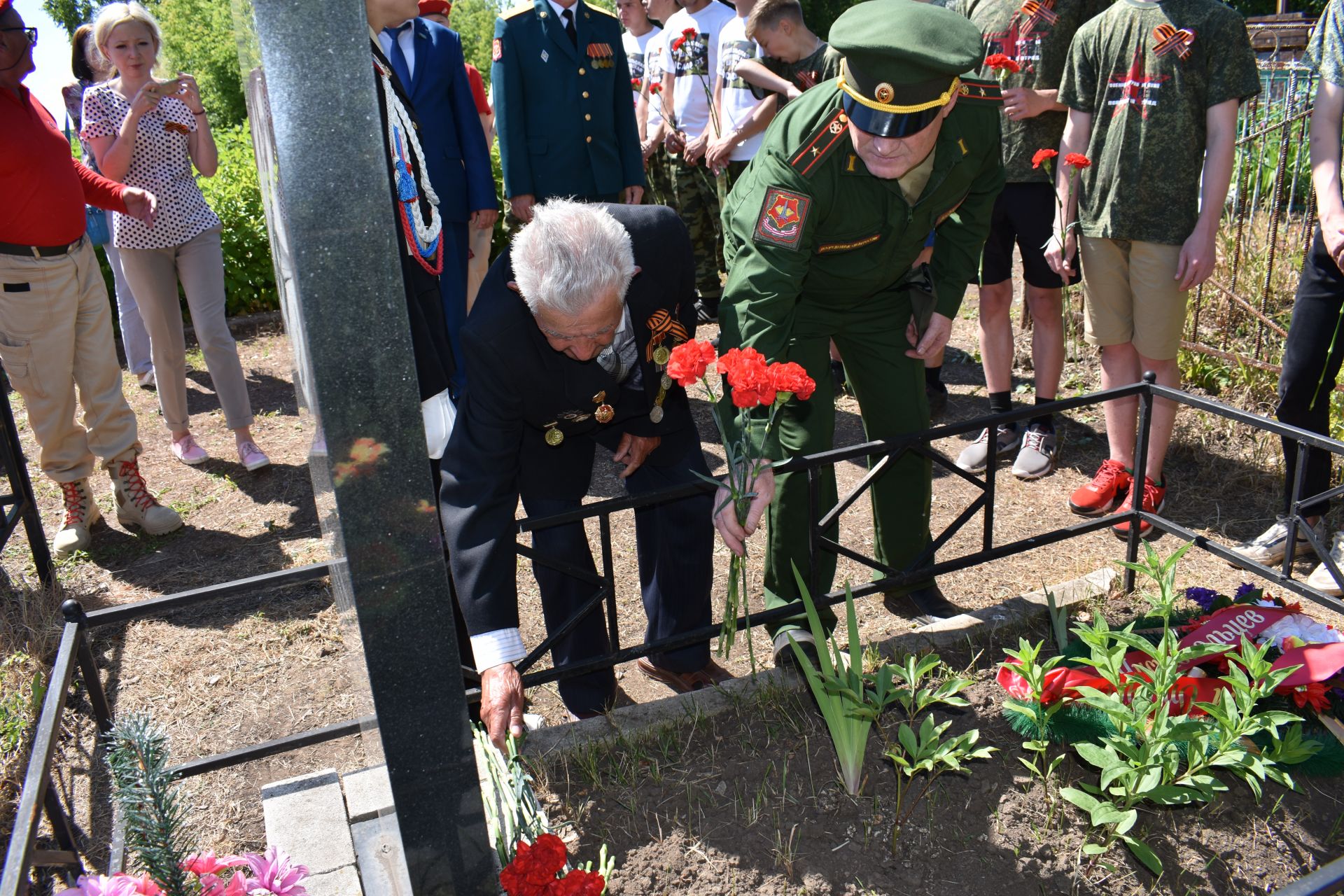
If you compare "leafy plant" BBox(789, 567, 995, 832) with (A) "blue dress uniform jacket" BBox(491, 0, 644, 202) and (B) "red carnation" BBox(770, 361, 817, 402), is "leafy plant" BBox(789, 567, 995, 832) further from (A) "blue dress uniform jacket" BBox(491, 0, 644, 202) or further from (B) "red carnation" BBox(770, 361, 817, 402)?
(A) "blue dress uniform jacket" BBox(491, 0, 644, 202)

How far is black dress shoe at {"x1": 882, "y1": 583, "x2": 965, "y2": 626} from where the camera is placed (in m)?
3.41

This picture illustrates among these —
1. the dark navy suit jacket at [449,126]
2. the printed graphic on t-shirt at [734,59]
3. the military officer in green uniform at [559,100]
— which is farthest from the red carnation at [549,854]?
the printed graphic on t-shirt at [734,59]

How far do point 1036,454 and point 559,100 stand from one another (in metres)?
2.85

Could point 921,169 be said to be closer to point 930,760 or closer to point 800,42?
point 930,760

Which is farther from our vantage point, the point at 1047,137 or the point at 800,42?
the point at 800,42

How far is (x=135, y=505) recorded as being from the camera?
178 inches

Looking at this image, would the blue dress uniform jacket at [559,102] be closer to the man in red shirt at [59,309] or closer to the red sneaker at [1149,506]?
the man in red shirt at [59,309]

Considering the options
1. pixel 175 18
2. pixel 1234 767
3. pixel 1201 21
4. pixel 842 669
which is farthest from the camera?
pixel 175 18

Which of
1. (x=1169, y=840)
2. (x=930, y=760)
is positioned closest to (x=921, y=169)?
(x=930, y=760)

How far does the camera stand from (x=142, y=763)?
169 cm

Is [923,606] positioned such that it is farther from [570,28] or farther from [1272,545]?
[570,28]

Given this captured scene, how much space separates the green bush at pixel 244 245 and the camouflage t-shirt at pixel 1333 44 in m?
6.51

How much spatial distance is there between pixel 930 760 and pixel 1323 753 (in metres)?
0.95

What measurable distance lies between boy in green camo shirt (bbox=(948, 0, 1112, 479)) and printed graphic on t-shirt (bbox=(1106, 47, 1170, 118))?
363 millimetres
